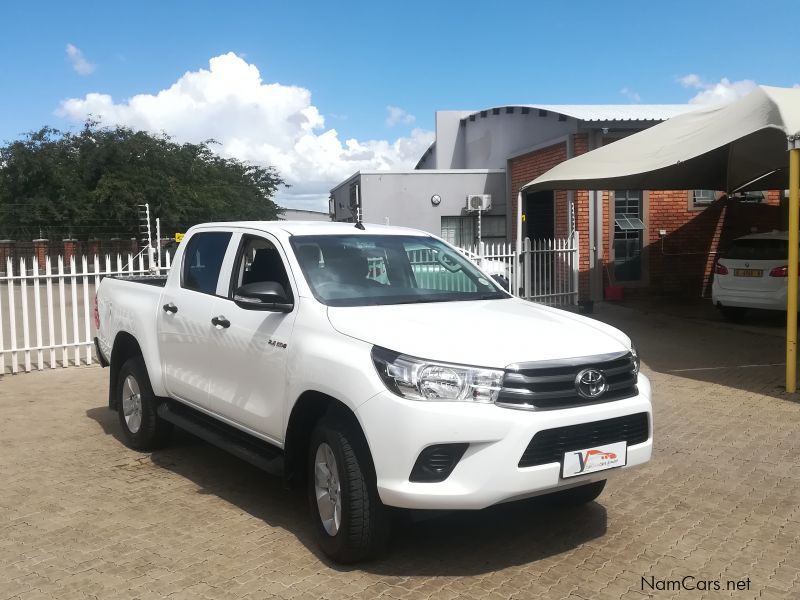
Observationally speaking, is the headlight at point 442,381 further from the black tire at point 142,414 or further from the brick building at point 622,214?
the brick building at point 622,214

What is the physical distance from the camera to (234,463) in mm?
6262

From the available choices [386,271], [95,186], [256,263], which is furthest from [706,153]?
[95,186]

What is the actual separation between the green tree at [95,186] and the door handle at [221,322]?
1158 inches

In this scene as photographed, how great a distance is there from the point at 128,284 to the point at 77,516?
2.37 m

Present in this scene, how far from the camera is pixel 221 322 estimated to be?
17.0 ft

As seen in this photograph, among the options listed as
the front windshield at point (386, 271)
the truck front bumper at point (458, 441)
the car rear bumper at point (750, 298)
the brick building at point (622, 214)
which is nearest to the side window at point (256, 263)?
Result: the front windshield at point (386, 271)

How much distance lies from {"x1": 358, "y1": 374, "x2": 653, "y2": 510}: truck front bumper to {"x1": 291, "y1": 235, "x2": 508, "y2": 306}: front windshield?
1060mm

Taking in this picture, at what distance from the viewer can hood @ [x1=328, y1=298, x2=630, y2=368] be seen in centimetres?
385

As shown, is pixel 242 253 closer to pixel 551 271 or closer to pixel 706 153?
pixel 706 153

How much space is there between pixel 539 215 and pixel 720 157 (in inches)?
266

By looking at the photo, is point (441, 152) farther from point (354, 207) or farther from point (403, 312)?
point (403, 312)

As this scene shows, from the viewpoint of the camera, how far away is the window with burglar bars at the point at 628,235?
16.9 m

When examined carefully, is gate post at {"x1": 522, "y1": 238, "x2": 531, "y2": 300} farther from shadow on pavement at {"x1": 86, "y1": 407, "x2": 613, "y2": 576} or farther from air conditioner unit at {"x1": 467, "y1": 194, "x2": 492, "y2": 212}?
shadow on pavement at {"x1": 86, "y1": 407, "x2": 613, "y2": 576}

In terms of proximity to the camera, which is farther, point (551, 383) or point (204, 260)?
point (204, 260)
